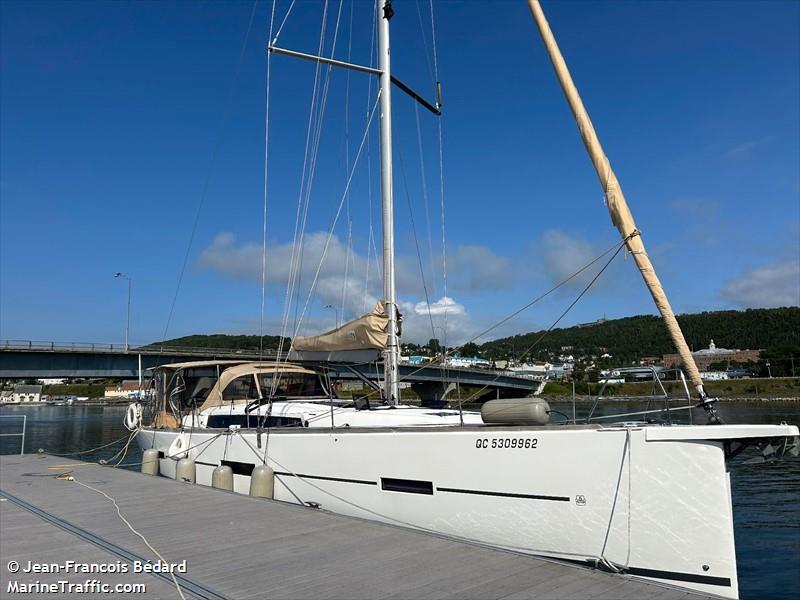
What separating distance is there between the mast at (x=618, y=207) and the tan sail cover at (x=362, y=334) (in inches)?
219

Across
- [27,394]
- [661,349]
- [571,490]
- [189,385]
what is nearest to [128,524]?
[571,490]

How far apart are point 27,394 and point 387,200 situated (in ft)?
A: 495

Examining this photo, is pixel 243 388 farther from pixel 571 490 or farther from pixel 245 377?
pixel 571 490

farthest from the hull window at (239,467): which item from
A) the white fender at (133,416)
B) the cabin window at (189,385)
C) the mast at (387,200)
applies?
the white fender at (133,416)

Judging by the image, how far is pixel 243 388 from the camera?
42.5 ft

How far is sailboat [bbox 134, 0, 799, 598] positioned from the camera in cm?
546

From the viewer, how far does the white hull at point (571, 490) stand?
541cm

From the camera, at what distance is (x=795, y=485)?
14.8 meters

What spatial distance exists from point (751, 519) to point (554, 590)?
28.8 feet

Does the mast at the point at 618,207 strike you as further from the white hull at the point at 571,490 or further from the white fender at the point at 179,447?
the white fender at the point at 179,447

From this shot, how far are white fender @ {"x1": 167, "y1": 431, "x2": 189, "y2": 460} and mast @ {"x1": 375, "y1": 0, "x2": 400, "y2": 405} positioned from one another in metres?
4.47

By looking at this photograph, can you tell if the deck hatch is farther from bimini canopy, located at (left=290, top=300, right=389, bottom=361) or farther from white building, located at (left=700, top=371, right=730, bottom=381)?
white building, located at (left=700, top=371, right=730, bottom=381)

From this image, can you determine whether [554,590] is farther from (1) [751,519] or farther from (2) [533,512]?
(1) [751,519]

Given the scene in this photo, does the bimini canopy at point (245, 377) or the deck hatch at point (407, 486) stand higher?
the bimini canopy at point (245, 377)
